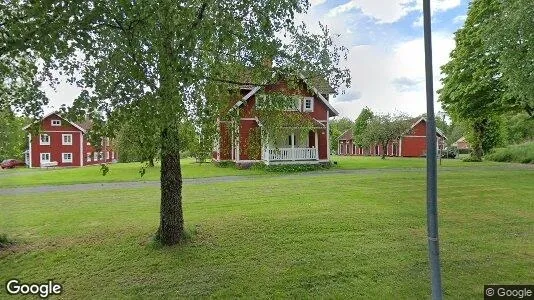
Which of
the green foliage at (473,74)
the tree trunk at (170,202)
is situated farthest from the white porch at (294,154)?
the tree trunk at (170,202)

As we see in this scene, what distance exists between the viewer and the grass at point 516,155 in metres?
32.0

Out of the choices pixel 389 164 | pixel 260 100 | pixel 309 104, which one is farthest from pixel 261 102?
pixel 389 164

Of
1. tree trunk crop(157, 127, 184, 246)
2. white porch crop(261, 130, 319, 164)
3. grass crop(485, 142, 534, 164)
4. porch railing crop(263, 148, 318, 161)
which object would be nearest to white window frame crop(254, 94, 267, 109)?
tree trunk crop(157, 127, 184, 246)

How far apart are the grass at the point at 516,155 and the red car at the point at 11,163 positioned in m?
56.3

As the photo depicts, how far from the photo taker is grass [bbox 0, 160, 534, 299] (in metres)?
5.40

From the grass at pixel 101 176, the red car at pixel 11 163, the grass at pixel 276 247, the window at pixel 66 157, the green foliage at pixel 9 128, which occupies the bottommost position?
the grass at pixel 276 247

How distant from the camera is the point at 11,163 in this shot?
46156mm

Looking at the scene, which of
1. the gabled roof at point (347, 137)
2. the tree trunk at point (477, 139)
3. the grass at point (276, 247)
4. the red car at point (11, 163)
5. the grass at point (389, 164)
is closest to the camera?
the grass at point (276, 247)

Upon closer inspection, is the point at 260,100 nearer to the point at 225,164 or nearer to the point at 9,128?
the point at 9,128

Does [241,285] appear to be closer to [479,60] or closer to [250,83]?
[250,83]

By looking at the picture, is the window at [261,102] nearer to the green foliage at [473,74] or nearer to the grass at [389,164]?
the green foliage at [473,74]

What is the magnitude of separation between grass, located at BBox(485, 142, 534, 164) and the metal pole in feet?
113

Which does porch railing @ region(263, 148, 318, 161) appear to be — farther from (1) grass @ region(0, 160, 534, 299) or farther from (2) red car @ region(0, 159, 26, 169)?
(2) red car @ region(0, 159, 26, 169)

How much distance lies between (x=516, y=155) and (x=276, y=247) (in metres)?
35.8
